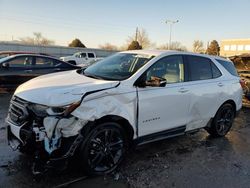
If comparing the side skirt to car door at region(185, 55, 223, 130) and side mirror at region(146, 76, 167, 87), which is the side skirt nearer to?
car door at region(185, 55, 223, 130)

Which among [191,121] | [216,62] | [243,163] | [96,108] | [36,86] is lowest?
[243,163]

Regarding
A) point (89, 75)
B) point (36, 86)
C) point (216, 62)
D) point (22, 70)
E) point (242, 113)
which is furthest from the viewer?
point (22, 70)

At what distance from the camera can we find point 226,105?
5902mm

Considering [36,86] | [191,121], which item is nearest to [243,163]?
[191,121]

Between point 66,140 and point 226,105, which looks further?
point 226,105

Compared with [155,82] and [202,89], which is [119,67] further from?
[202,89]

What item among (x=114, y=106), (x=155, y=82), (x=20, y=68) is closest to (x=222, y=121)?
(x=155, y=82)

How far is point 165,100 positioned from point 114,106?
3.33 feet

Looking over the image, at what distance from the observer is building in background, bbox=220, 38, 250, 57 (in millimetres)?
74875

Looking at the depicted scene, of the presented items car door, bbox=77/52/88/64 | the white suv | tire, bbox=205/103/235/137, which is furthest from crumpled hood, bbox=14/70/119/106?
car door, bbox=77/52/88/64

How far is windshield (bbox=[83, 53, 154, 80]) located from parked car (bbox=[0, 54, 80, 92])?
5635 millimetres

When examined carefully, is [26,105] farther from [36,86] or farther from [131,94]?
[131,94]

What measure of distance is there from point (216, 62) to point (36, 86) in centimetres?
368

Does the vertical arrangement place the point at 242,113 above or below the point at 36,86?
below
